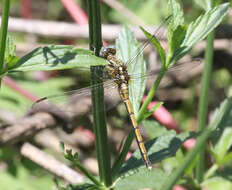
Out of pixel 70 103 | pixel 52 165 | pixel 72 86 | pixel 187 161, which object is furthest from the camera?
pixel 72 86

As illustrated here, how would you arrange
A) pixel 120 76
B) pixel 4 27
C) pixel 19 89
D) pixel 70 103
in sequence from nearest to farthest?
pixel 4 27 → pixel 120 76 → pixel 70 103 → pixel 19 89

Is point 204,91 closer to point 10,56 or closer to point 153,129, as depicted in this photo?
point 153,129

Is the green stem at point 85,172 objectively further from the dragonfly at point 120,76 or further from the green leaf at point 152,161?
the dragonfly at point 120,76

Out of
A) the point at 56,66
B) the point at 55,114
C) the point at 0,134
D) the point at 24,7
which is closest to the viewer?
the point at 56,66

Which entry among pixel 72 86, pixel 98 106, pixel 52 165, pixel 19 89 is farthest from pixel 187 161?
pixel 72 86

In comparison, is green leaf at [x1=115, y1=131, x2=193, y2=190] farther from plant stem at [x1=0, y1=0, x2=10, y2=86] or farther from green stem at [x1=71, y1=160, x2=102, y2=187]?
plant stem at [x1=0, y1=0, x2=10, y2=86]

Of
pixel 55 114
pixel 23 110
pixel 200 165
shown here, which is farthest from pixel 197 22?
pixel 23 110

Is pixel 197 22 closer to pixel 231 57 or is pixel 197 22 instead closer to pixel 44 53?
pixel 44 53
